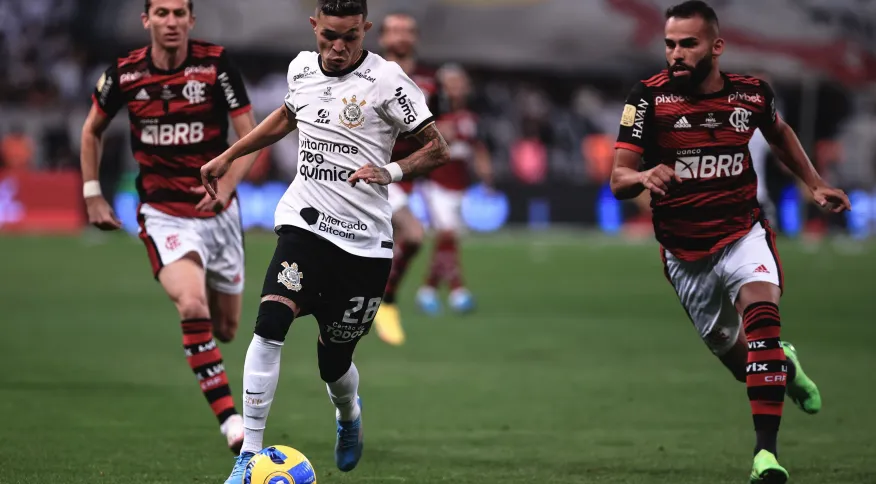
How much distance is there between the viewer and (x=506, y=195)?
28.9m

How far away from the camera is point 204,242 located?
8.44 meters

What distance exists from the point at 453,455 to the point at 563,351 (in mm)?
5113

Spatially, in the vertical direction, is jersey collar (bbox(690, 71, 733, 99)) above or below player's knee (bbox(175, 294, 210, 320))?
above

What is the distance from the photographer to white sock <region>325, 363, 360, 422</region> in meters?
7.17

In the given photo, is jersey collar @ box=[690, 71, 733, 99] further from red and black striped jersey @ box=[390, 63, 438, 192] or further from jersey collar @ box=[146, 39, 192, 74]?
red and black striped jersey @ box=[390, 63, 438, 192]

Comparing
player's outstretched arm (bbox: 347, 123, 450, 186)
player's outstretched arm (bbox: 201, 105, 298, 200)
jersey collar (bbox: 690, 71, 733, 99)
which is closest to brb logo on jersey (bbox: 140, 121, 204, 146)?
player's outstretched arm (bbox: 201, 105, 298, 200)

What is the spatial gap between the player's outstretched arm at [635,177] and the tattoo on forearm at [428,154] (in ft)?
3.02

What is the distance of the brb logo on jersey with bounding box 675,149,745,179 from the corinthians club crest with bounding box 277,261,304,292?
217 centimetres

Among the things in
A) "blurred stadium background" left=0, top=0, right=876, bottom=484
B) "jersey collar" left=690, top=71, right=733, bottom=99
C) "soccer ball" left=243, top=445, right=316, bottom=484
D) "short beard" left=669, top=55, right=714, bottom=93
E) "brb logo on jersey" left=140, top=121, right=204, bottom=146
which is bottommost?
"blurred stadium background" left=0, top=0, right=876, bottom=484

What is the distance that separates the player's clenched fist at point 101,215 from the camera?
27.2ft

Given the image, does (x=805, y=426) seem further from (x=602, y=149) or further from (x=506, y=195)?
(x=602, y=149)

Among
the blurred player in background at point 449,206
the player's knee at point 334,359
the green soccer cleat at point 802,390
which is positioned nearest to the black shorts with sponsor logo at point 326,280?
the player's knee at point 334,359

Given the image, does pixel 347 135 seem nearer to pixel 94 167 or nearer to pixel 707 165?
pixel 707 165

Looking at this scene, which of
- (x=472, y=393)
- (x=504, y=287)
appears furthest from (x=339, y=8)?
(x=504, y=287)
